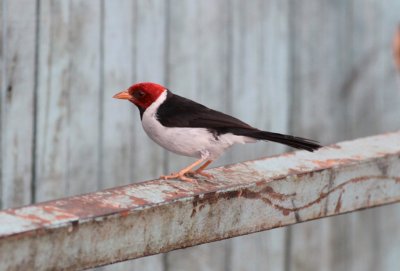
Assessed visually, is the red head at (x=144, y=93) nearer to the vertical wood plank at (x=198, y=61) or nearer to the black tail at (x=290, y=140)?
the black tail at (x=290, y=140)

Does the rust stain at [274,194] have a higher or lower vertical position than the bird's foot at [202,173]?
lower

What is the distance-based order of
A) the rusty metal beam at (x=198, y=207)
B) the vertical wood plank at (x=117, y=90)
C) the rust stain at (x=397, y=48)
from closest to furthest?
the rusty metal beam at (x=198, y=207)
the vertical wood plank at (x=117, y=90)
the rust stain at (x=397, y=48)

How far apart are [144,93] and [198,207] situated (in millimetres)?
753

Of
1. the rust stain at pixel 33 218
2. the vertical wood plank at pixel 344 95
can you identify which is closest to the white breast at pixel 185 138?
the rust stain at pixel 33 218

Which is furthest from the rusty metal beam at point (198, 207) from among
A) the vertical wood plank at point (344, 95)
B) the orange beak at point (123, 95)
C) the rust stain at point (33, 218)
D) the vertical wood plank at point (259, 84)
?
the vertical wood plank at point (344, 95)

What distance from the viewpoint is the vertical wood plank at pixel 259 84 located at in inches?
169

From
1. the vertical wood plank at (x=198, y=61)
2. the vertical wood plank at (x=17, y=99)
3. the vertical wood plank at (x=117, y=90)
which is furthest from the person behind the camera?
the vertical wood plank at (x=198, y=61)

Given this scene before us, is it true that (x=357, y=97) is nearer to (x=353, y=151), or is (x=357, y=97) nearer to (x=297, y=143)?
(x=353, y=151)

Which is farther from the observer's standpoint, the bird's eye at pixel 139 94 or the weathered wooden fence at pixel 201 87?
the weathered wooden fence at pixel 201 87

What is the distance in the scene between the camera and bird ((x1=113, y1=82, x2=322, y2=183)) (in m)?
2.71

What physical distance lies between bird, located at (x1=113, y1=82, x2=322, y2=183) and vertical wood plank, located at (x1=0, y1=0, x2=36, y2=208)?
0.71m

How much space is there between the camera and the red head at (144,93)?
286 centimetres

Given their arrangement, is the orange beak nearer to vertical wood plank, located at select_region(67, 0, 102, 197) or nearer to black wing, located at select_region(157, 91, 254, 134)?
black wing, located at select_region(157, 91, 254, 134)

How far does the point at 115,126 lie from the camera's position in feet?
12.6
